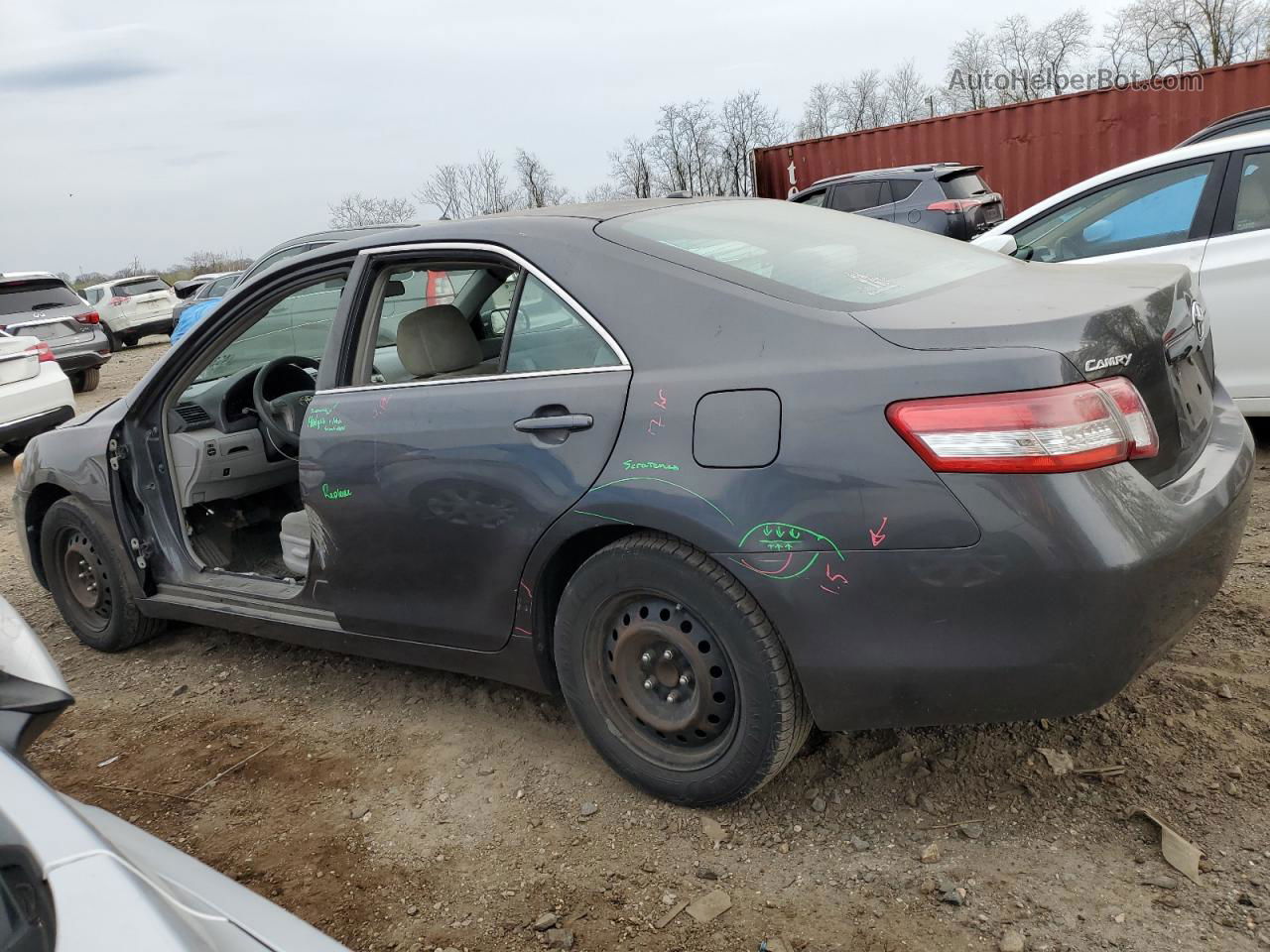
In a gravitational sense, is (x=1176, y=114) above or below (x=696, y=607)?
above

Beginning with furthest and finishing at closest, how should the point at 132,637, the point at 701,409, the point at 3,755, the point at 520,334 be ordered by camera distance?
the point at 132,637
the point at 520,334
the point at 701,409
the point at 3,755

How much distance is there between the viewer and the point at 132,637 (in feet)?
13.8

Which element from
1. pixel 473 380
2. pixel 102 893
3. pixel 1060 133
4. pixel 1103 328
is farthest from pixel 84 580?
pixel 1060 133

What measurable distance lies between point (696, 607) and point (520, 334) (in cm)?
94

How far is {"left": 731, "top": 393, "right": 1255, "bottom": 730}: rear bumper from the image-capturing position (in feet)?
6.64

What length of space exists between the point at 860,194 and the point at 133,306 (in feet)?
52.4

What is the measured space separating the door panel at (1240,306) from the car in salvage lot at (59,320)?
44.0ft

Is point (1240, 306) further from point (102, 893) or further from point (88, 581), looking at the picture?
point (88, 581)

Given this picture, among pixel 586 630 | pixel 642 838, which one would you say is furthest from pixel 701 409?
pixel 642 838

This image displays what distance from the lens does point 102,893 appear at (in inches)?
45.5

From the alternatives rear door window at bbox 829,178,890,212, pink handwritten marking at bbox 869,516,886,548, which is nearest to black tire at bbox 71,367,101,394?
rear door window at bbox 829,178,890,212

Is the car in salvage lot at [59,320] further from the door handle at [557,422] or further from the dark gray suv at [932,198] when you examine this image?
the door handle at [557,422]

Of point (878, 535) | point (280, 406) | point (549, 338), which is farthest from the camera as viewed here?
point (280, 406)

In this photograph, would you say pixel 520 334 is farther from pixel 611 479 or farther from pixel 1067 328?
pixel 1067 328
